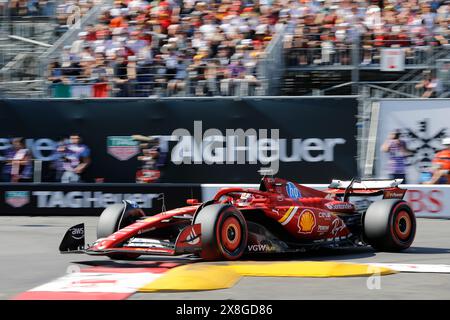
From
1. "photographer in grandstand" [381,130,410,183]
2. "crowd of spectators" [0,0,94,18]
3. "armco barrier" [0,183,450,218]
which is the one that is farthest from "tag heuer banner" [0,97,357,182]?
"crowd of spectators" [0,0,94,18]

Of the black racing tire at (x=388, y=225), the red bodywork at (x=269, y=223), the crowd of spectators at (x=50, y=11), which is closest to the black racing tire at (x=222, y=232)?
the red bodywork at (x=269, y=223)

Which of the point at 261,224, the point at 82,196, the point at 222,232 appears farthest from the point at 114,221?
the point at 82,196

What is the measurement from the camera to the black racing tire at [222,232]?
10.8 metres

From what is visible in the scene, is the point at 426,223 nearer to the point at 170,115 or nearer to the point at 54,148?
the point at 170,115

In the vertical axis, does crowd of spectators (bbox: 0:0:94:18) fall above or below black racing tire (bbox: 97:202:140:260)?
above

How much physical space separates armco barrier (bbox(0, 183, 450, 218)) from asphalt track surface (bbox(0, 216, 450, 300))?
5.81 feet

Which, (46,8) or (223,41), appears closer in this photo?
(223,41)

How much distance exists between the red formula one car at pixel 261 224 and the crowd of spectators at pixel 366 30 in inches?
277

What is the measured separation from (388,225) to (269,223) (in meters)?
1.64

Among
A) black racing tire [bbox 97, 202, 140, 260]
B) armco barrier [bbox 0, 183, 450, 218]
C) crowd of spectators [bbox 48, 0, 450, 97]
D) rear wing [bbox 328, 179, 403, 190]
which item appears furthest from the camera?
crowd of spectators [bbox 48, 0, 450, 97]

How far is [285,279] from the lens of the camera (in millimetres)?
9867

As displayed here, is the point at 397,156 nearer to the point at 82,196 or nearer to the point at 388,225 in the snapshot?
the point at 82,196

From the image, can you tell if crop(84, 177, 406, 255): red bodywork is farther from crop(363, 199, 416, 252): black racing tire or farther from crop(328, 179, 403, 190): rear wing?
crop(363, 199, 416, 252): black racing tire

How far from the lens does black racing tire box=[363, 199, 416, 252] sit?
488 inches
